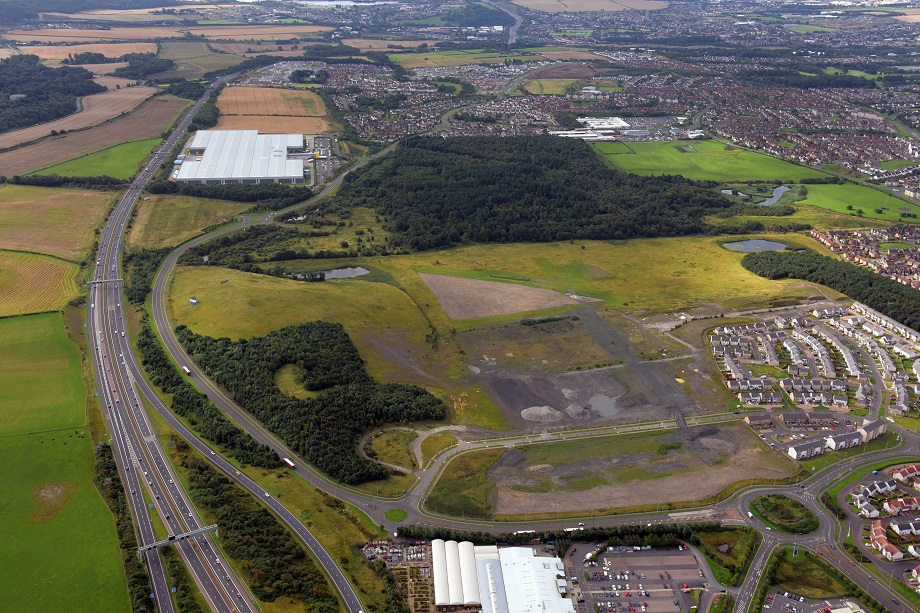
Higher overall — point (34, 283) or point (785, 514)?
point (34, 283)

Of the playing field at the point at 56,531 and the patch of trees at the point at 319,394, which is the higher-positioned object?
the patch of trees at the point at 319,394

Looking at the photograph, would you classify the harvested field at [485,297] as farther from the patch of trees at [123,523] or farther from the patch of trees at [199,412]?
the patch of trees at [123,523]

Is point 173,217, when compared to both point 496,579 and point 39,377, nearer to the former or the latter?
point 39,377

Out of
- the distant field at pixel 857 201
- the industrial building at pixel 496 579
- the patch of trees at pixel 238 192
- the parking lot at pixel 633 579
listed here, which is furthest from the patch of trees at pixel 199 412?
the distant field at pixel 857 201

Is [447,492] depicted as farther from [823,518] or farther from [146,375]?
[146,375]

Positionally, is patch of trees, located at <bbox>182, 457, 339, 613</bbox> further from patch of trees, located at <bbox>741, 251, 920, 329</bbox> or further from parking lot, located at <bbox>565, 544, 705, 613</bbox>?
patch of trees, located at <bbox>741, 251, 920, 329</bbox>

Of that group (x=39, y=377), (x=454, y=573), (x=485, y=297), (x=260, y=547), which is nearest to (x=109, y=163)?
(x=39, y=377)

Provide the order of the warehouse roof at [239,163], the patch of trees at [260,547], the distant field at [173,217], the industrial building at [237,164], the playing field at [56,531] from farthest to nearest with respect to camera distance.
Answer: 1. the warehouse roof at [239,163]
2. the industrial building at [237,164]
3. the distant field at [173,217]
4. the patch of trees at [260,547]
5. the playing field at [56,531]
